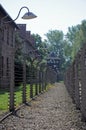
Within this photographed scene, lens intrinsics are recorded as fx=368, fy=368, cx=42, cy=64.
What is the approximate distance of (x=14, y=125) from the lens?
31.7 feet

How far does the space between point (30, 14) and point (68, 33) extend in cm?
11056

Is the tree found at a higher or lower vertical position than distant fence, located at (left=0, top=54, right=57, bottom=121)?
higher

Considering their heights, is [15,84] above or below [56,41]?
below

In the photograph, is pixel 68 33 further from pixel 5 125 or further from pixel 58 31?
pixel 5 125

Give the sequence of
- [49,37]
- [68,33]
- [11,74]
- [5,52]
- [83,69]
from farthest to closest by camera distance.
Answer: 1. [49,37]
2. [68,33]
3. [5,52]
4. [11,74]
5. [83,69]

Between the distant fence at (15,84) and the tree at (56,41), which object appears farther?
the tree at (56,41)

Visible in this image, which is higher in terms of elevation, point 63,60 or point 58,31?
point 58,31

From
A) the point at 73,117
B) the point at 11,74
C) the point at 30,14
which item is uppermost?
the point at 30,14

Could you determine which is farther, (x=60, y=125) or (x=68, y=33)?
(x=68, y=33)

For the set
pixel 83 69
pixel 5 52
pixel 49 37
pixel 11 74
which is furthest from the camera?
pixel 49 37

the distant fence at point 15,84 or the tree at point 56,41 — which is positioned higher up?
the tree at point 56,41

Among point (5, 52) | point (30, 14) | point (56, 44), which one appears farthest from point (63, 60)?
point (30, 14)

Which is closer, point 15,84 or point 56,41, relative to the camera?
point 15,84

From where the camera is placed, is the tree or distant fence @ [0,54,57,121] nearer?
distant fence @ [0,54,57,121]
